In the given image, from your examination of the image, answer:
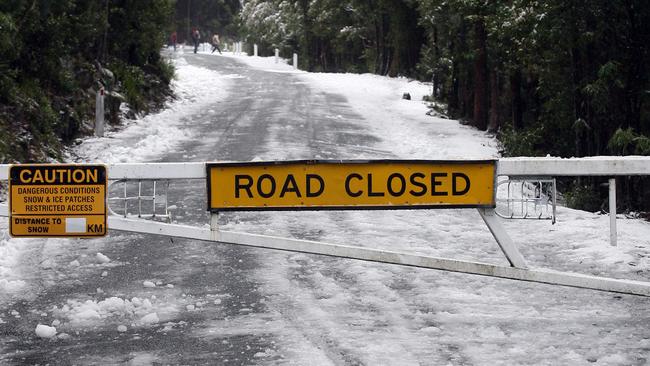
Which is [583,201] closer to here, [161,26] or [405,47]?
[161,26]

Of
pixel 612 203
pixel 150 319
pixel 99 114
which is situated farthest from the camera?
pixel 99 114

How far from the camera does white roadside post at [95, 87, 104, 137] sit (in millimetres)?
19422

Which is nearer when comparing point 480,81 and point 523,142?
point 523,142

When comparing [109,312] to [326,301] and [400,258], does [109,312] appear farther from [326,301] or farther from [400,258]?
[400,258]

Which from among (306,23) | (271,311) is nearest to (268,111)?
(271,311)

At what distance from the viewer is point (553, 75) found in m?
18.2

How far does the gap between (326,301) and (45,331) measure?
92.7 inches

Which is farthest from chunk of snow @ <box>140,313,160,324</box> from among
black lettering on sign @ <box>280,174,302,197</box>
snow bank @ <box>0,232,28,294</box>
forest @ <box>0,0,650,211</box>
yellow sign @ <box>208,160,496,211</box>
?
forest @ <box>0,0,650,211</box>

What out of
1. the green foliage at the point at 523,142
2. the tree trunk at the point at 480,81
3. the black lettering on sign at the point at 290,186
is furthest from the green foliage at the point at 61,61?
the black lettering on sign at the point at 290,186

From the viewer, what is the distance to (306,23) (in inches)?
2181

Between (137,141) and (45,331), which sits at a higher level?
(137,141)

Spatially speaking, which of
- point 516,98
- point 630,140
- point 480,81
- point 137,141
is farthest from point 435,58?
point 630,140

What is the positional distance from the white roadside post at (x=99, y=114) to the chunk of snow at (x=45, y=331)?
12955 millimetres

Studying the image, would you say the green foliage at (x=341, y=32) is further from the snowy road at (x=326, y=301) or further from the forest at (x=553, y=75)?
the snowy road at (x=326, y=301)
